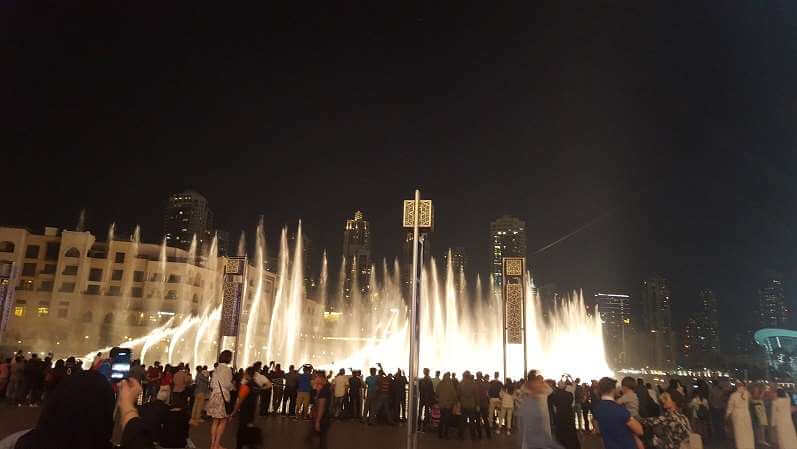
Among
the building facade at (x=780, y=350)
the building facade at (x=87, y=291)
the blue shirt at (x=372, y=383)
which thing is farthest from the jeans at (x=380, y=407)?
the building facade at (x=780, y=350)

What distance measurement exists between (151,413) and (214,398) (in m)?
3.97

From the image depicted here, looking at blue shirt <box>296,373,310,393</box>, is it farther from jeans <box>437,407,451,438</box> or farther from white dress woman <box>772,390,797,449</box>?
white dress woman <box>772,390,797,449</box>

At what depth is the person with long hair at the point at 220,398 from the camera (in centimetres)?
974

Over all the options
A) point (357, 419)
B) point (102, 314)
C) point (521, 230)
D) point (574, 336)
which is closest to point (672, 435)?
point (357, 419)

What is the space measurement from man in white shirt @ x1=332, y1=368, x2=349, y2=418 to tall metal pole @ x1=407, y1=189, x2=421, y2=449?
394 cm

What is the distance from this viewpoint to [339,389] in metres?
18.0

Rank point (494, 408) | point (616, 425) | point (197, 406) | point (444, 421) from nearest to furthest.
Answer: point (616, 425)
point (197, 406)
point (444, 421)
point (494, 408)

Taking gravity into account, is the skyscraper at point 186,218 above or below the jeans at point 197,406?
above

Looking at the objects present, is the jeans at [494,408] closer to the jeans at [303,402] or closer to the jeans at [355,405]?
the jeans at [355,405]

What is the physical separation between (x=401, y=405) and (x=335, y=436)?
500cm

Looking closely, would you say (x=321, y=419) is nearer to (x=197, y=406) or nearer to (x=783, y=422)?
(x=197, y=406)

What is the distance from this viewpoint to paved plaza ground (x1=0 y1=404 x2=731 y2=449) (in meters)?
12.8

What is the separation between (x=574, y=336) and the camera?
67.2 metres

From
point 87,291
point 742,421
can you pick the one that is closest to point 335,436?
point 742,421
